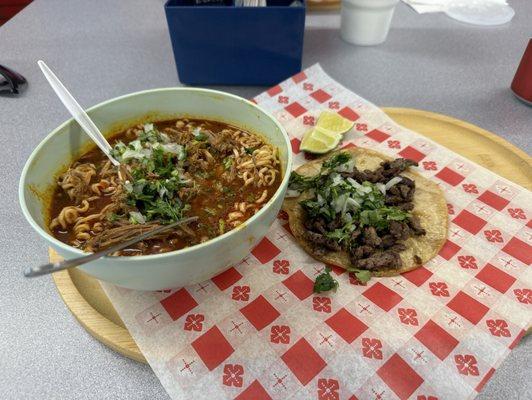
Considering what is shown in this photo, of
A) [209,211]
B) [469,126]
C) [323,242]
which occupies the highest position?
[209,211]

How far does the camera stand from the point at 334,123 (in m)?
2.84

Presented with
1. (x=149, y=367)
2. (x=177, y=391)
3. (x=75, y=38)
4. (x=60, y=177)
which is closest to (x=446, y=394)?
(x=177, y=391)

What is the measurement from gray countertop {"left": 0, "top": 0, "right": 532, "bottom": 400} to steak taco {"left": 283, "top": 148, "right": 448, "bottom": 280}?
0.67 metres

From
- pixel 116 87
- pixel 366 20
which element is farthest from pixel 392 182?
pixel 116 87

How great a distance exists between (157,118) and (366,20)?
2686 millimetres

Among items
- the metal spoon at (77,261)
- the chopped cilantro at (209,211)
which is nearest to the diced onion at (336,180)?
Result: the chopped cilantro at (209,211)

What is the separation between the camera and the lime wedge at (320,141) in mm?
2664

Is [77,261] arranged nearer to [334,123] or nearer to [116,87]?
[334,123]

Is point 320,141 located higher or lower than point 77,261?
lower

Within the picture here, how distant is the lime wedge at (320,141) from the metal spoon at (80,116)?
1324 mm

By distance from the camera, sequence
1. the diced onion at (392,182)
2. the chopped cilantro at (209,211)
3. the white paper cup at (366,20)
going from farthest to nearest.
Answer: the white paper cup at (366,20)
the diced onion at (392,182)
the chopped cilantro at (209,211)

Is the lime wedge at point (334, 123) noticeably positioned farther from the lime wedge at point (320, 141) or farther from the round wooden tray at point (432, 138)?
the round wooden tray at point (432, 138)

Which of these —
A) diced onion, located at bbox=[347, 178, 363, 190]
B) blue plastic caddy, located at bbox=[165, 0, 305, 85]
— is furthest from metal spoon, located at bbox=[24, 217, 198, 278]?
blue plastic caddy, located at bbox=[165, 0, 305, 85]

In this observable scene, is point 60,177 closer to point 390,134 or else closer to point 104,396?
point 104,396
